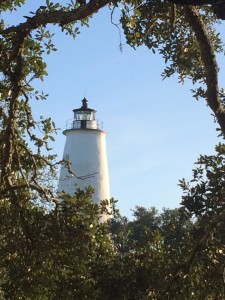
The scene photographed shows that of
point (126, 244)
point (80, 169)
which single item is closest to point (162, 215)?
point (80, 169)

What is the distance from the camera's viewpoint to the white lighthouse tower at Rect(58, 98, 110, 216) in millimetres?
50503

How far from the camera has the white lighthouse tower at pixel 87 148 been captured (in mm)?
50503

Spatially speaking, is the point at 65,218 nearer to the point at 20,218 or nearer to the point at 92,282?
the point at 20,218

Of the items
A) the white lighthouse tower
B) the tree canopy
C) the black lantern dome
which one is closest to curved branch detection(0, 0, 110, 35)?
the tree canopy

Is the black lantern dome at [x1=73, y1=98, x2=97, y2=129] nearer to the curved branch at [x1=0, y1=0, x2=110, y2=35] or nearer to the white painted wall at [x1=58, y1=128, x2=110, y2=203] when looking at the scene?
the white painted wall at [x1=58, y1=128, x2=110, y2=203]

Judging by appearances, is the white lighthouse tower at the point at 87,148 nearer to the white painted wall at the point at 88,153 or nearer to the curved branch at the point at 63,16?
the white painted wall at the point at 88,153

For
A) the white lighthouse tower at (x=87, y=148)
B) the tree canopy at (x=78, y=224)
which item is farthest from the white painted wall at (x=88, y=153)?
the tree canopy at (x=78, y=224)

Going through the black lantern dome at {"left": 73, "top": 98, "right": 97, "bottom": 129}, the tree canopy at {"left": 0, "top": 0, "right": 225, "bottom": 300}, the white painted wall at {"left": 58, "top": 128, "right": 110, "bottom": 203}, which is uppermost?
the black lantern dome at {"left": 73, "top": 98, "right": 97, "bottom": 129}

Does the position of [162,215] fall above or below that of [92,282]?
above

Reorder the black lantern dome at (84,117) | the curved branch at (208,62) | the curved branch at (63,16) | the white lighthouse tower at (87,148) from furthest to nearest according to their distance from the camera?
the black lantern dome at (84,117) → the white lighthouse tower at (87,148) → the curved branch at (208,62) → the curved branch at (63,16)

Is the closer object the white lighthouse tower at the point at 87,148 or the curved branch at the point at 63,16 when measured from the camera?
the curved branch at the point at 63,16

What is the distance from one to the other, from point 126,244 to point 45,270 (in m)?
3.70

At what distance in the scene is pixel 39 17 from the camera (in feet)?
23.4

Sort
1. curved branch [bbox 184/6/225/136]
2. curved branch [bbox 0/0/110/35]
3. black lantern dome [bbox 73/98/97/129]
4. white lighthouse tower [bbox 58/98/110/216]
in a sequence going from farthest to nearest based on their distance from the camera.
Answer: black lantern dome [bbox 73/98/97/129], white lighthouse tower [bbox 58/98/110/216], curved branch [bbox 184/6/225/136], curved branch [bbox 0/0/110/35]
